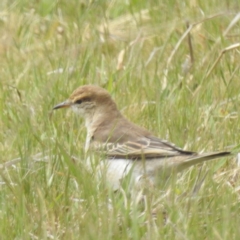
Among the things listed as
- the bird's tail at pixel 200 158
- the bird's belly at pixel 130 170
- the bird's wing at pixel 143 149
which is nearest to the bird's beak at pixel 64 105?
the bird's wing at pixel 143 149

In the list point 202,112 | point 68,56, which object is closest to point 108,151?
point 202,112

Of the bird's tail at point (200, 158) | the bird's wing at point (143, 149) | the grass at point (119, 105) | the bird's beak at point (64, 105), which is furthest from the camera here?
the bird's beak at point (64, 105)

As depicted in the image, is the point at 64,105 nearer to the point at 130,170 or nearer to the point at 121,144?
the point at 121,144

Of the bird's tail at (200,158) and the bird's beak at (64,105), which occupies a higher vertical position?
the bird's tail at (200,158)

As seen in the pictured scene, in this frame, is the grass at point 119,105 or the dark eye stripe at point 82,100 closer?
the grass at point 119,105

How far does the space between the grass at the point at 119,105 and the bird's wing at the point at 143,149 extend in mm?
194

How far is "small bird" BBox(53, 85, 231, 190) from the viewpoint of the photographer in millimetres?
5730

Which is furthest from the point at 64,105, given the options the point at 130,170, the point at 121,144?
the point at 130,170

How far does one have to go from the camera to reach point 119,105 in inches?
285

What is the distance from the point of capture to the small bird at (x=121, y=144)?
5.73 meters

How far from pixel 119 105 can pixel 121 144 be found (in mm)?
1017

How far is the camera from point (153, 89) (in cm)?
736

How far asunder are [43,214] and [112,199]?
0.35m

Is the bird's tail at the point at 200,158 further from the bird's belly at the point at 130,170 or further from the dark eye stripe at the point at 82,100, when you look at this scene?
the dark eye stripe at the point at 82,100
